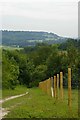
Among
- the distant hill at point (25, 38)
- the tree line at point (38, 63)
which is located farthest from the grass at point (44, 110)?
the distant hill at point (25, 38)

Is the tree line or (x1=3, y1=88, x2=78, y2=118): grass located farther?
the tree line

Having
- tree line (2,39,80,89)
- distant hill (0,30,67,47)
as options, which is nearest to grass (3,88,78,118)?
tree line (2,39,80,89)

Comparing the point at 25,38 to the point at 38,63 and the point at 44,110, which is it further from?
the point at 44,110

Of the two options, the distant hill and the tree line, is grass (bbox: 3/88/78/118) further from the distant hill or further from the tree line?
the distant hill

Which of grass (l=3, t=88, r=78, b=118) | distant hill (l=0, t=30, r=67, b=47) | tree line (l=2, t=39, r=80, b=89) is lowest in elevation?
tree line (l=2, t=39, r=80, b=89)

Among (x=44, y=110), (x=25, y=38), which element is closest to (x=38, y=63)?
(x=25, y=38)

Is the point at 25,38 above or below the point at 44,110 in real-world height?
above

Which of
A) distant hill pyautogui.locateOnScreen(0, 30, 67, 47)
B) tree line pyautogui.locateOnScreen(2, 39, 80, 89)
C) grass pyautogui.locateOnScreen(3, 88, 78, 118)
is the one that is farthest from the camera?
distant hill pyautogui.locateOnScreen(0, 30, 67, 47)
